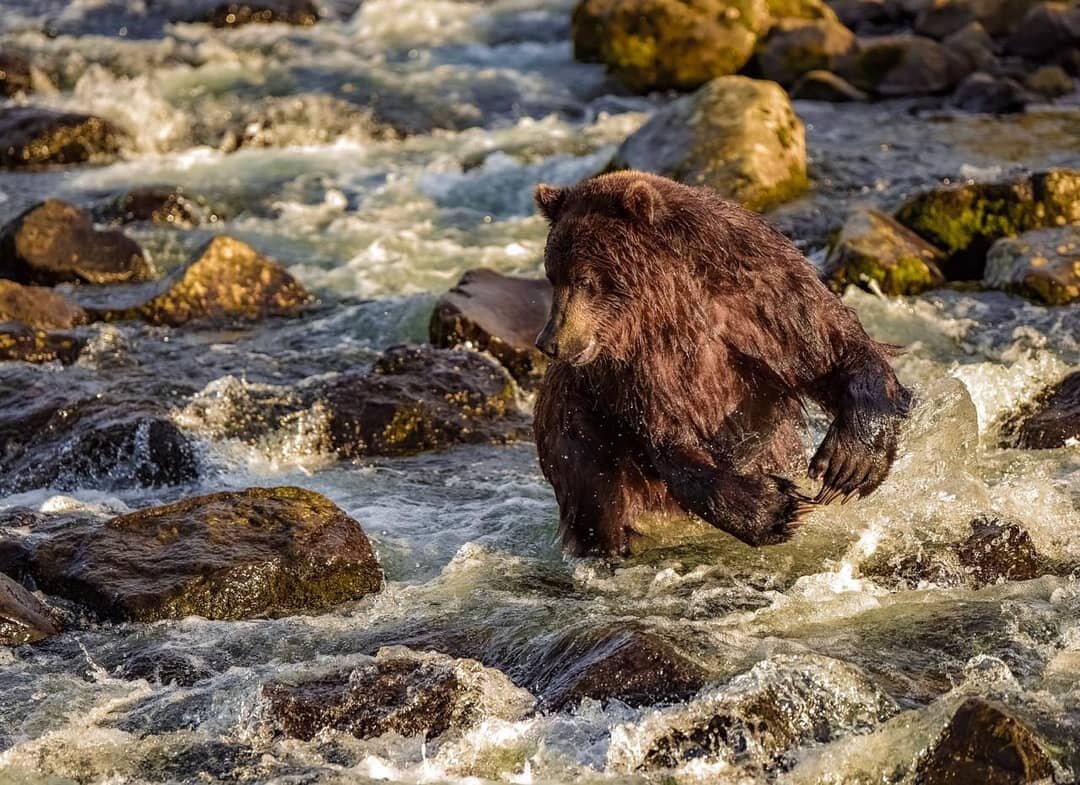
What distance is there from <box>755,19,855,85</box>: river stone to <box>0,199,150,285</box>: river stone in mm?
7697

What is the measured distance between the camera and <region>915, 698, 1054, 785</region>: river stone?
16.6 feet

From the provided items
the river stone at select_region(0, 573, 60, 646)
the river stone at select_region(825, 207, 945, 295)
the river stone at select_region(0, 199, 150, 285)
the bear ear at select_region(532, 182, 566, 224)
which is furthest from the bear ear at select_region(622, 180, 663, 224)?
the river stone at select_region(0, 199, 150, 285)

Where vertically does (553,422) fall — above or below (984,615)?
above

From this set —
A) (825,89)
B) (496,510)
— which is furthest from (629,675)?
(825,89)

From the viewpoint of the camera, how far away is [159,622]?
669cm

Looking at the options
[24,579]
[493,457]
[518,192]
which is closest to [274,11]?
[518,192]

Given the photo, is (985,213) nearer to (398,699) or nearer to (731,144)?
(731,144)

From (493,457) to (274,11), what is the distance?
13666 millimetres

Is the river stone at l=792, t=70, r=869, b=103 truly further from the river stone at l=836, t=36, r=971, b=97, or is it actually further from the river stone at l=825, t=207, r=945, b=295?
the river stone at l=825, t=207, r=945, b=295

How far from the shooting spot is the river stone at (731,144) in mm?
12672

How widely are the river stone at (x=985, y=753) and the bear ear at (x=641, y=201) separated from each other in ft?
6.96

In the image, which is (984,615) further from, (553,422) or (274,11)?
(274,11)

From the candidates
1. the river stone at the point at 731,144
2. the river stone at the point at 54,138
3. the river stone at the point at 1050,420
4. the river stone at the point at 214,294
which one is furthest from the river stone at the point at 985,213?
the river stone at the point at 54,138

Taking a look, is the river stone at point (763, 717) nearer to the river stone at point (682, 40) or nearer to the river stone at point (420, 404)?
the river stone at point (420, 404)
